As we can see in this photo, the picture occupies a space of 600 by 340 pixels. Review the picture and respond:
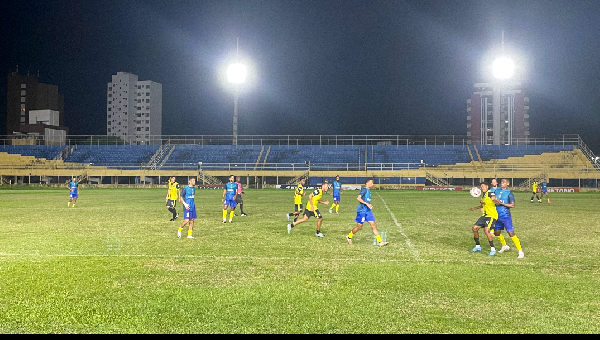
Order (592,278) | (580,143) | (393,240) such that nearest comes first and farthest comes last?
(592,278) → (393,240) → (580,143)

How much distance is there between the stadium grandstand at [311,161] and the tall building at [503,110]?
5249cm

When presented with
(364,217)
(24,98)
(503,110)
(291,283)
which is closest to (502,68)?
(364,217)

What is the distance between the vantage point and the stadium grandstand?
65062 millimetres

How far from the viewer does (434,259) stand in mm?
11422

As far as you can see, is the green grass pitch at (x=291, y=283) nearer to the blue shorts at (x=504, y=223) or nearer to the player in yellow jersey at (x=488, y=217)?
the player in yellow jersey at (x=488, y=217)

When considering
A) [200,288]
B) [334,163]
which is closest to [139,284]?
[200,288]

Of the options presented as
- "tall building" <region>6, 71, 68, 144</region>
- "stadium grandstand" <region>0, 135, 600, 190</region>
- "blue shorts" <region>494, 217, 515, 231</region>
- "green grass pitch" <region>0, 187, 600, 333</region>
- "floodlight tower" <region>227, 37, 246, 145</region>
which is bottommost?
"green grass pitch" <region>0, 187, 600, 333</region>

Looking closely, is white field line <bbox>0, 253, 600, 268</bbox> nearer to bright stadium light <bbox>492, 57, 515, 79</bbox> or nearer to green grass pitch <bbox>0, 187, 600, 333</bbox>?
green grass pitch <bbox>0, 187, 600, 333</bbox>

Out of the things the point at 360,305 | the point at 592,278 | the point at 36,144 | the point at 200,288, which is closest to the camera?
the point at 360,305

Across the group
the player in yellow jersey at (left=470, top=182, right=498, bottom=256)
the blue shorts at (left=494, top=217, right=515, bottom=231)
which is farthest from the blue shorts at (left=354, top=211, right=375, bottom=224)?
the blue shorts at (left=494, top=217, right=515, bottom=231)

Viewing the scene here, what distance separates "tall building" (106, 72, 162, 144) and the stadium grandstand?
235ft

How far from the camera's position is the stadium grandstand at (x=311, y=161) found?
65062 millimetres

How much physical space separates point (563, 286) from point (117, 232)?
13829mm
